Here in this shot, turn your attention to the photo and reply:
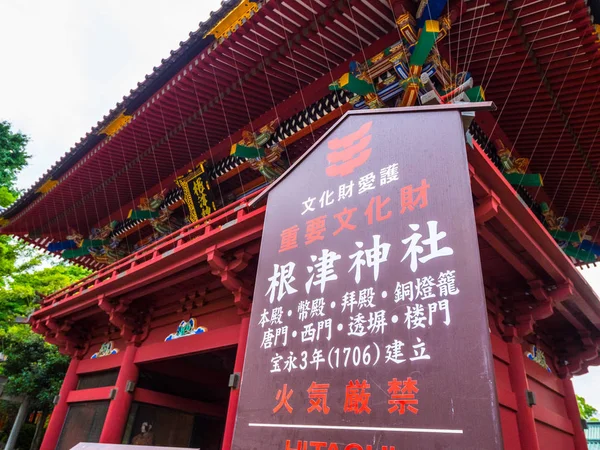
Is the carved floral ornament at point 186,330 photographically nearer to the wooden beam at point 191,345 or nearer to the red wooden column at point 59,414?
the wooden beam at point 191,345

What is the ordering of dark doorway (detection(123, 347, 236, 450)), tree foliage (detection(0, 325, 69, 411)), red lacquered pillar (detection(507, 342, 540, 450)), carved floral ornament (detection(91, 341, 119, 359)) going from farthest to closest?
tree foliage (detection(0, 325, 69, 411)), carved floral ornament (detection(91, 341, 119, 359)), dark doorway (detection(123, 347, 236, 450)), red lacquered pillar (detection(507, 342, 540, 450))

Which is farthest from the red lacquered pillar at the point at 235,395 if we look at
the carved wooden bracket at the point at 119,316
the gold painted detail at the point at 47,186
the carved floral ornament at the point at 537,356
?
the gold painted detail at the point at 47,186

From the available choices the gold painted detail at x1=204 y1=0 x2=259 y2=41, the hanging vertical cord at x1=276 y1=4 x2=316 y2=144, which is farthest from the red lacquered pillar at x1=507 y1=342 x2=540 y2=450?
the gold painted detail at x1=204 y1=0 x2=259 y2=41

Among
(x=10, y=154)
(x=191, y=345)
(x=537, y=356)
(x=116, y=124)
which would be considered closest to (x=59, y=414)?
(x=191, y=345)

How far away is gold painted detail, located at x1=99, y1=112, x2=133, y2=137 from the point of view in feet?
24.7

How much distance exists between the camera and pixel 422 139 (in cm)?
368

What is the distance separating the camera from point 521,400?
203 inches

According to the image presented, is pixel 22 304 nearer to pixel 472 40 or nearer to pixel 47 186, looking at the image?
pixel 47 186

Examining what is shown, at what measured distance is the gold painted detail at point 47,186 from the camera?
31.0 ft

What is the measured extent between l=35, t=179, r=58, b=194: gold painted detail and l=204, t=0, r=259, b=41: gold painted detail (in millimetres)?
5949

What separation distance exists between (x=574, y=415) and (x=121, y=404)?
7.95 m

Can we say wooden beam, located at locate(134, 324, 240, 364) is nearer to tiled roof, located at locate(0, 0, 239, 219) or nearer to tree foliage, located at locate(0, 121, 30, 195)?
tiled roof, located at locate(0, 0, 239, 219)

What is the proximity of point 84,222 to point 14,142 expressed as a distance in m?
12.2

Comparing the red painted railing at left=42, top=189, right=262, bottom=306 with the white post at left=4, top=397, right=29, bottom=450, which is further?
the white post at left=4, top=397, right=29, bottom=450
